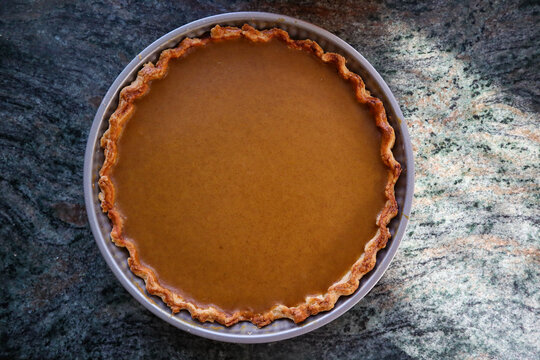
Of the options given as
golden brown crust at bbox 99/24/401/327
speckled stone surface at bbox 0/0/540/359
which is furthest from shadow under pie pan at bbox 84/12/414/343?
speckled stone surface at bbox 0/0/540/359

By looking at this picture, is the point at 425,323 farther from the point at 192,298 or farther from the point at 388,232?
the point at 192,298

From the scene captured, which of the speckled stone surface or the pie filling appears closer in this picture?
the pie filling

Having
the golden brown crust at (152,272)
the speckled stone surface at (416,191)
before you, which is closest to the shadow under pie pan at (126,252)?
the golden brown crust at (152,272)

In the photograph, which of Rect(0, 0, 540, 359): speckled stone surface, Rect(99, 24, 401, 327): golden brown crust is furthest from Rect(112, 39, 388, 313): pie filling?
Rect(0, 0, 540, 359): speckled stone surface

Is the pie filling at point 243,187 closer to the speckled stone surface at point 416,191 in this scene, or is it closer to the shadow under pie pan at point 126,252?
the shadow under pie pan at point 126,252

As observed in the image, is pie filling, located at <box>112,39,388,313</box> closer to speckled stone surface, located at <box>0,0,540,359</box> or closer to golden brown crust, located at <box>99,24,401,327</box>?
golden brown crust, located at <box>99,24,401,327</box>

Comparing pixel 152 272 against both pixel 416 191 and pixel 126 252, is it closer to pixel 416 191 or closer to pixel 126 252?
pixel 126 252
